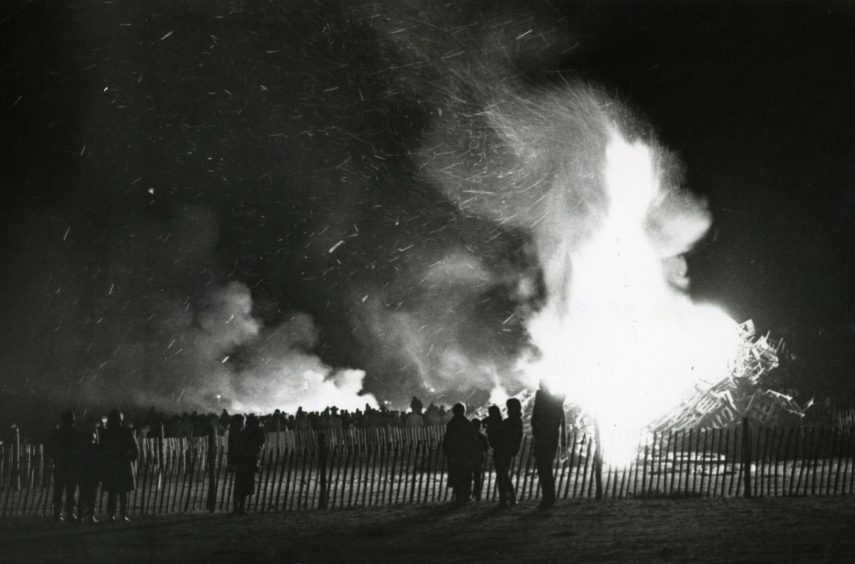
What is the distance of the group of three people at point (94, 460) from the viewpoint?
14875 mm

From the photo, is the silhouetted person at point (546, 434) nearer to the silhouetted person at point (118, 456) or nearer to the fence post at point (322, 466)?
the fence post at point (322, 466)

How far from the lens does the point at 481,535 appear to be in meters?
11.6

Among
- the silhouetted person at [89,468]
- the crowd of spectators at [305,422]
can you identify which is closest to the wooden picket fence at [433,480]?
the silhouetted person at [89,468]

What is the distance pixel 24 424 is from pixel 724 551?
3396 centimetres

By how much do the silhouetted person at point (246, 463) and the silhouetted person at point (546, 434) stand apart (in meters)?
4.56

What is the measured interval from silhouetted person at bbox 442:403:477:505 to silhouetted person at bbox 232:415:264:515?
10.3 feet

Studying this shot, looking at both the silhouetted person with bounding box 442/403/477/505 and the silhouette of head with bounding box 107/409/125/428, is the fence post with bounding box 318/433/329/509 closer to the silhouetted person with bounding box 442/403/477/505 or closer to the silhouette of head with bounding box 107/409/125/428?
the silhouetted person with bounding box 442/403/477/505

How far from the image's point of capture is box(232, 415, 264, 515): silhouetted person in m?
15.2

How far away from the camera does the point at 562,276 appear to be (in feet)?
122

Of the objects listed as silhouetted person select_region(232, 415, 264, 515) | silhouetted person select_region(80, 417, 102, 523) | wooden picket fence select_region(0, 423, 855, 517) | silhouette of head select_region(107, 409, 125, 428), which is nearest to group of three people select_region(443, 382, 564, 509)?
wooden picket fence select_region(0, 423, 855, 517)

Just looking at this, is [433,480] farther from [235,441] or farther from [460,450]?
[235,441]

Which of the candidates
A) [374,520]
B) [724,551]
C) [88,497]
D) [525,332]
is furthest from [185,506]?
[525,332]

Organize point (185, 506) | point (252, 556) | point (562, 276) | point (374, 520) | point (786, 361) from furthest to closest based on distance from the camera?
point (562, 276), point (786, 361), point (185, 506), point (374, 520), point (252, 556)

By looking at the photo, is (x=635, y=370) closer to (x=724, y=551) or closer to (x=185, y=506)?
(x=185, y=506)
